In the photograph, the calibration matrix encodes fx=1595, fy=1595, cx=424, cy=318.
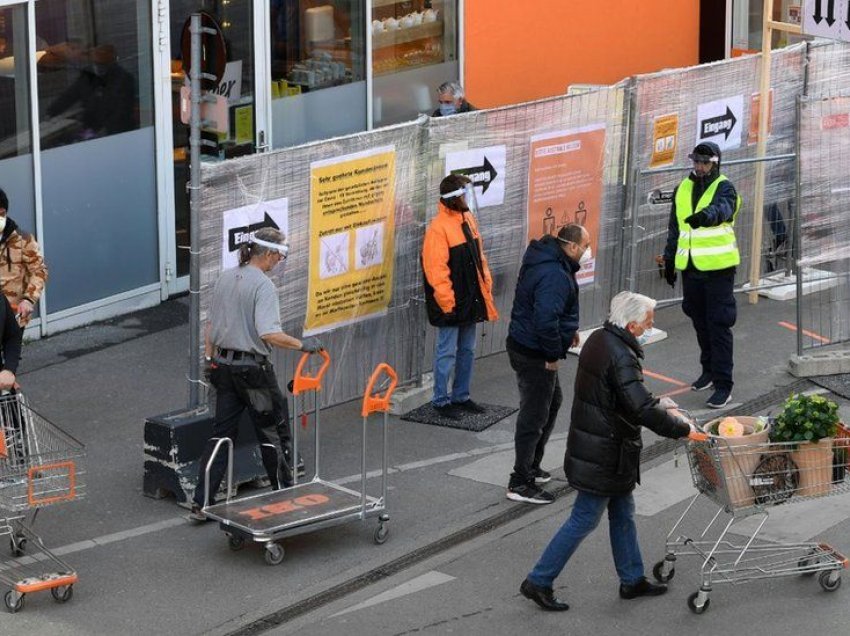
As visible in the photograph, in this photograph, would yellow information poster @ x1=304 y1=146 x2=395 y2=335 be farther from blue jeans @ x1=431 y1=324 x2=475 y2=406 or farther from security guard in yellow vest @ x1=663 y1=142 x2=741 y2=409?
security guard in yellow vest @ x1=663 y1=142 x2=741 y2=409

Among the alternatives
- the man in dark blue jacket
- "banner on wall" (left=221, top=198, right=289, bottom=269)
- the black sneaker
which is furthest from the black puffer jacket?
"banner on wall" (left=221, top=198, right=289, bottom=269)

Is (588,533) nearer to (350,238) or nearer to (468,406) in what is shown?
(468,406)

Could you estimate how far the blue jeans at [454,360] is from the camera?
441 inches

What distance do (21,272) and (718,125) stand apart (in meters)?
6.52

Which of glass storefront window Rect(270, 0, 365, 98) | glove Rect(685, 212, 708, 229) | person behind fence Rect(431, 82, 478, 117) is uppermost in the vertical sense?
glass storefront window Rect(270, 0, 365, 98)

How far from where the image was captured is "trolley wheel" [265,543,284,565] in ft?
28.7

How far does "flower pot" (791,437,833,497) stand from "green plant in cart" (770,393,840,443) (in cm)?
4

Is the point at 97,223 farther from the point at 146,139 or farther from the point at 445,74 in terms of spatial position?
the point at 445,74

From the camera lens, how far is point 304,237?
10523 mm

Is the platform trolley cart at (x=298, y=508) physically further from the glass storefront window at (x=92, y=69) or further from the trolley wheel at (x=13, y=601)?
the glass storefront window at (x=92, y=69)

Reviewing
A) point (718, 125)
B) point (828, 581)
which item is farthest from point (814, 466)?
point (718, 125)

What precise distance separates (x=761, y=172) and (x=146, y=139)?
209 inches

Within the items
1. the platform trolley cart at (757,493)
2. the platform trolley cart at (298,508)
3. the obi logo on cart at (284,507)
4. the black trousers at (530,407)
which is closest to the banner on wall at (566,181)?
the black trousers at (530,407)

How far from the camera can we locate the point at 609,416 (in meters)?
8.04
